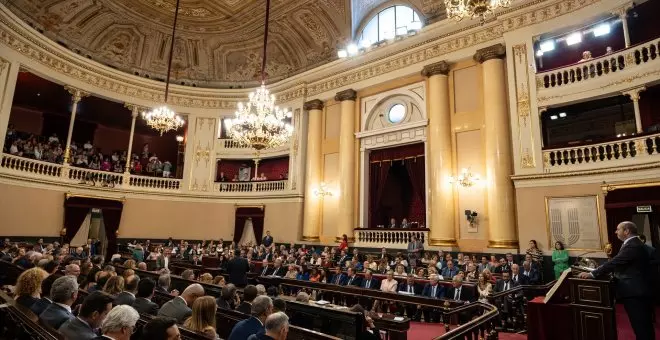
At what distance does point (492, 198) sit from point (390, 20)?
7.68m

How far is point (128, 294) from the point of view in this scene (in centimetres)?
390

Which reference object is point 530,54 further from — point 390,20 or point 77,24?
point 77,24

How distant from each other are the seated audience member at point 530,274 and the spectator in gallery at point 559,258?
813mm

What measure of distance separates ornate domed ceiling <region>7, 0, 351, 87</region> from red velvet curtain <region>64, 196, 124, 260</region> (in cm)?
571

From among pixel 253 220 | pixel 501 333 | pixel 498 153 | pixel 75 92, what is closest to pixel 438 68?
pixel 498 153

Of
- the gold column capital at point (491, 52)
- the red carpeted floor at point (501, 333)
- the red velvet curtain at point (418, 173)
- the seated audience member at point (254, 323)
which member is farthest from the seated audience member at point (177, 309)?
the gold column capital at point (491, 52)

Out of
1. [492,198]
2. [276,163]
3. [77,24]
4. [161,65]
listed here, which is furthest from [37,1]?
[492,198]

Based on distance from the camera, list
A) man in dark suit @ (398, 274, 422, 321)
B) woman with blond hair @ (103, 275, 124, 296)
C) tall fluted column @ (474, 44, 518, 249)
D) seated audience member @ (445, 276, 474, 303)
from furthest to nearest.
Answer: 1. tall fluted column @ (474, 44, 518, 249)
2. seated audience member @ (445, 276, 474, 303)
3. man in dark suit @ (398, 274, 422, 321)
4. woman with blond hair @ (103, 275, 124, 296)

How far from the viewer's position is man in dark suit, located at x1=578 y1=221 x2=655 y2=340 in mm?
3500

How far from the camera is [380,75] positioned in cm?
1338

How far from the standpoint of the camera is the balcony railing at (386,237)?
37.5ft

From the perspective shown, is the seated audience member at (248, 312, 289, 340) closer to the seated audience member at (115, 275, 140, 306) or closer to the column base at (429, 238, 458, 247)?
the seated audience member at (115, 275, 140, 306)

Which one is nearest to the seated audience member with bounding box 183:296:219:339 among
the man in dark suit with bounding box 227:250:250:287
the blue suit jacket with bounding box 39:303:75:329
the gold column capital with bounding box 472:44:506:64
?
the blue suit jacket with bounding box 39:303:75:329

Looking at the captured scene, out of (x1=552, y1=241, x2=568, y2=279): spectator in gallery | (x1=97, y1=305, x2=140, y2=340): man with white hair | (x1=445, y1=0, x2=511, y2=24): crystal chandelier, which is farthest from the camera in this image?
(x1=552, y1=241, x2=568, y2=279): spectator in gallery
